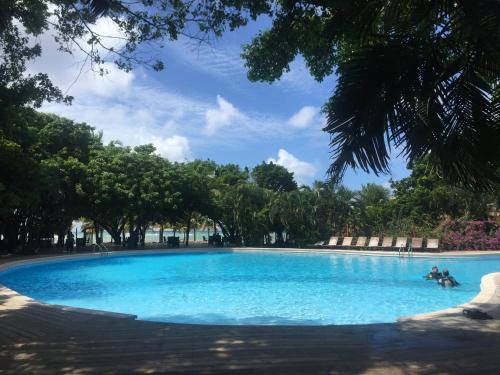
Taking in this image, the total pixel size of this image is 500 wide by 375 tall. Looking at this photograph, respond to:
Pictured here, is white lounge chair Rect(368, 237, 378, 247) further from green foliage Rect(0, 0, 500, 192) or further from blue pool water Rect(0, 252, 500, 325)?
green foliage Rect(0, 0, 500, 192)

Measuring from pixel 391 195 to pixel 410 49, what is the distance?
107ft

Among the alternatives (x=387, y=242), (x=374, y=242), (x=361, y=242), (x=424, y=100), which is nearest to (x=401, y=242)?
(x=387, y=242)

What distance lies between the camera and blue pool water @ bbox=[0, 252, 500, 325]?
9625 millimetres

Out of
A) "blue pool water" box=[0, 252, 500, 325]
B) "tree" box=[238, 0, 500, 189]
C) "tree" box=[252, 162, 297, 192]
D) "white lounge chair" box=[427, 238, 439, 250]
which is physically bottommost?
"blue pool water" box=[0, 252, 500, 325]

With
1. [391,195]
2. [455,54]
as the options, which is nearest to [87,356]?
[455,54]

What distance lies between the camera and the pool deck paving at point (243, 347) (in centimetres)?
389

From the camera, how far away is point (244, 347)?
4527mm

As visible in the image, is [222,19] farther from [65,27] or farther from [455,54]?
[455,54]

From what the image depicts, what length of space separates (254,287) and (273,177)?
28335 mm

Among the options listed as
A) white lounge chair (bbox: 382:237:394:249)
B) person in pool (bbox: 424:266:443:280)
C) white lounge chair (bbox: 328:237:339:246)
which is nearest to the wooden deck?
person in pool (bbox: 424:266:443:280)

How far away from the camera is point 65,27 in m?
6.11

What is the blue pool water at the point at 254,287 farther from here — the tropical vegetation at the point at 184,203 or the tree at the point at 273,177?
the tree at the point at 273,177

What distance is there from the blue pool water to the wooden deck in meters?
3.37

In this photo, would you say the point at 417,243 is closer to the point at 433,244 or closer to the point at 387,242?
the point at 433,244
